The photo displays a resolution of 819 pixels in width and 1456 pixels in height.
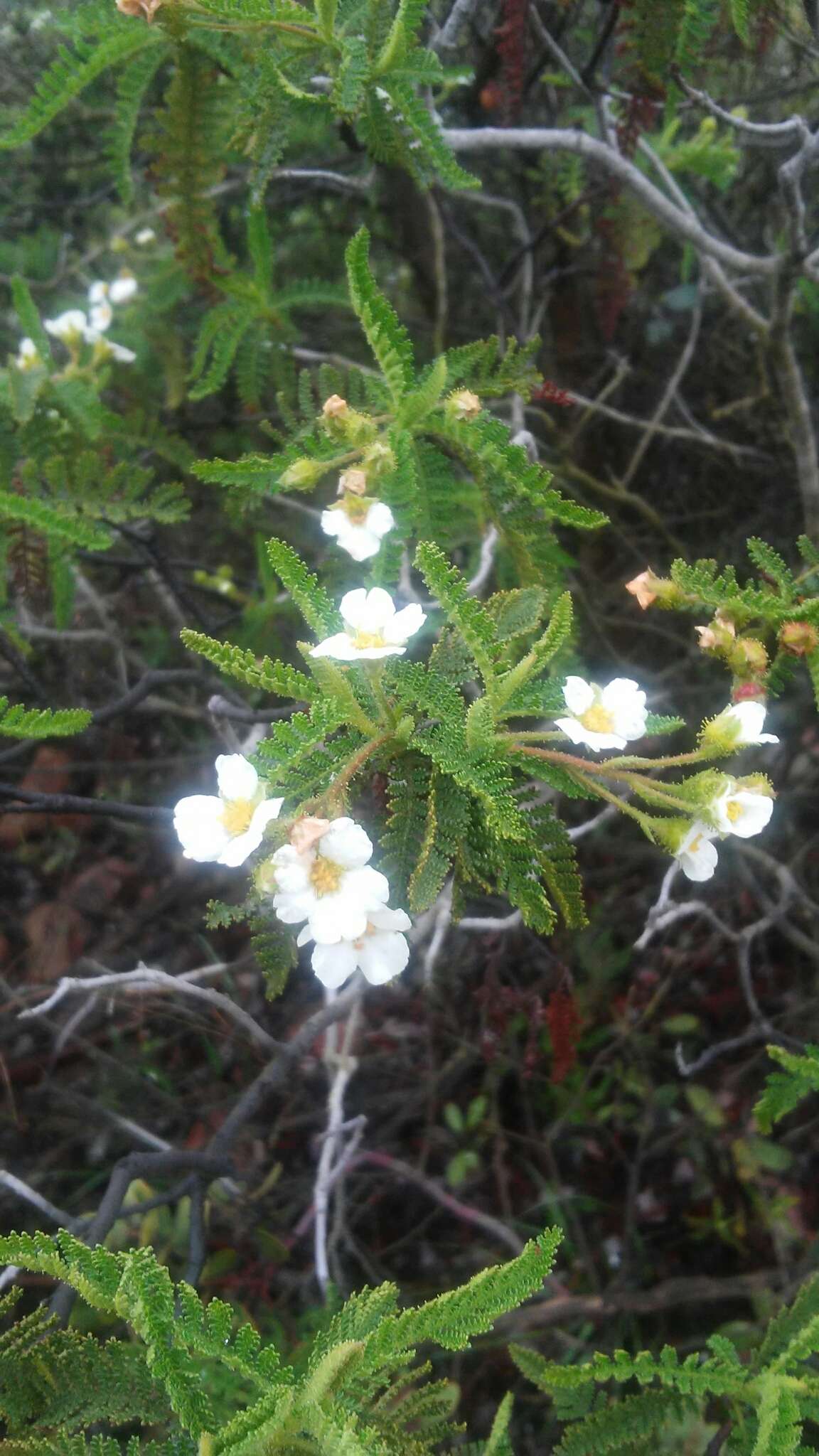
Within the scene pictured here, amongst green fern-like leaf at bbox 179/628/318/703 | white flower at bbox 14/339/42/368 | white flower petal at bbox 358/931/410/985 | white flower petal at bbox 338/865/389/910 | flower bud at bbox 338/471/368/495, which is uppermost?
white flower at bbox 14/339/42/368

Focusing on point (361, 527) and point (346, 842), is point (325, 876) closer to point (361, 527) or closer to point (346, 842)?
point (346, 842)

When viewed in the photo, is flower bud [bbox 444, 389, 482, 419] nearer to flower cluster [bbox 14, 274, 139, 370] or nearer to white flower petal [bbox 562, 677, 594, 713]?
white flower petal [bbox 562, 677, 594, 713]

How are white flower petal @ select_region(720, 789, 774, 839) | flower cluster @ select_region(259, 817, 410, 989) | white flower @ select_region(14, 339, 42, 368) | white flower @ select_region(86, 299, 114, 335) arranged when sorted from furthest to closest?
white flower @ select_region(86, 299, 114, 335) < white flower @ select_region(14, 339, 42, 368) < white flower petal @ select_region(720, 789, 774, 839) < flower cluster @ select_region(259, 817, 410, 989)

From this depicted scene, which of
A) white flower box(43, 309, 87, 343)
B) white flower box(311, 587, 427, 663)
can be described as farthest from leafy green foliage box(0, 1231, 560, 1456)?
white flower box(43, 309, 87, 343)

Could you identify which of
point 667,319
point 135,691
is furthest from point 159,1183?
point 667,319

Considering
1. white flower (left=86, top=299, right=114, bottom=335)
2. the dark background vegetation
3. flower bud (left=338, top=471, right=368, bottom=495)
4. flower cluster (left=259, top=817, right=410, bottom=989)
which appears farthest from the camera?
white flower (left=86, top=299, right=114, bottom=335)

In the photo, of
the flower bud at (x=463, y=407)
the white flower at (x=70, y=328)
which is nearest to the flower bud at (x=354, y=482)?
the flower bud at (x=463, y=407)
